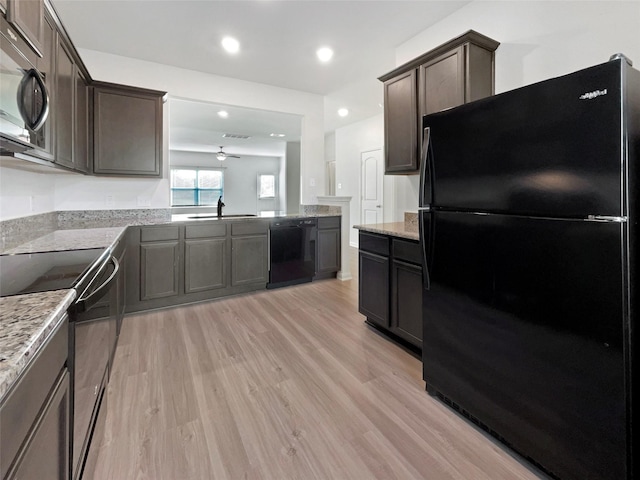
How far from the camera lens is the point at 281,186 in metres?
11.1

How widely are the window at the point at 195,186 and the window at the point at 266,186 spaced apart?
126cm

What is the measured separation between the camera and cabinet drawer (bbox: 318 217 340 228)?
4.39m

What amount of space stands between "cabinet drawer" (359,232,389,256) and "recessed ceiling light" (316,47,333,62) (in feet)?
6.72

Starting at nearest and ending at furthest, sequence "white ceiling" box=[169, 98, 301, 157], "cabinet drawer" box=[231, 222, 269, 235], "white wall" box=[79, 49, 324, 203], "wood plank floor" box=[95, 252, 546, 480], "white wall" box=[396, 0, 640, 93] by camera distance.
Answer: "wood plank floor" box=[95, 252, 546, 480] < "white wall" box=[396, 0, 640, 93] < "white wall" box=[79, 49, 324, 203] < "cabinet drawer" box=[231, 222, 269, 235] < "white ceiling" box=[169, 98, 301, 157]

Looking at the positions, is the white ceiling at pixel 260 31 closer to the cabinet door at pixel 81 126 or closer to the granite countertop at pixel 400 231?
the cabinet door at pixel 81 126

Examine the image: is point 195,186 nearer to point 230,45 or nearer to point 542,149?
point 230,45

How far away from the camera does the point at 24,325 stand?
76 cm

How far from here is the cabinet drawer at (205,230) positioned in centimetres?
→ 351

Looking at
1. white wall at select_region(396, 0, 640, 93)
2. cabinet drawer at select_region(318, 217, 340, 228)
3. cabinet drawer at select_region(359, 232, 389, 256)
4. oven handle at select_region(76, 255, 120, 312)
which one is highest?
white wall at select_region(396, 0, 640, 93)

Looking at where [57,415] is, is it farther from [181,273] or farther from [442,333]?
[181,273]

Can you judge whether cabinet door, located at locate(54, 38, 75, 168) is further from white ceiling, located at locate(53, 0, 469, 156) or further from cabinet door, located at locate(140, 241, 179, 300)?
cabinet door, located at locate(140, 241, 179, 300)

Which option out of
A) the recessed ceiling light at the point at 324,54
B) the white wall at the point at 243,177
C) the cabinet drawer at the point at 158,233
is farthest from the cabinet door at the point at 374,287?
the white wall at the point at 243,177

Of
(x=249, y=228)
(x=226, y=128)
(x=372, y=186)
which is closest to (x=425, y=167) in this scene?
(x=249, y=228)

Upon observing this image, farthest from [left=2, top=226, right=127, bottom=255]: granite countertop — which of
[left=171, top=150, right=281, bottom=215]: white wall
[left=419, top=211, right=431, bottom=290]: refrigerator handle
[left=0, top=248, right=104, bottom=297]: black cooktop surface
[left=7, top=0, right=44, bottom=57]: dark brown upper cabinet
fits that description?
[left=171, top=150, right=281, bottom=215]: white wall
